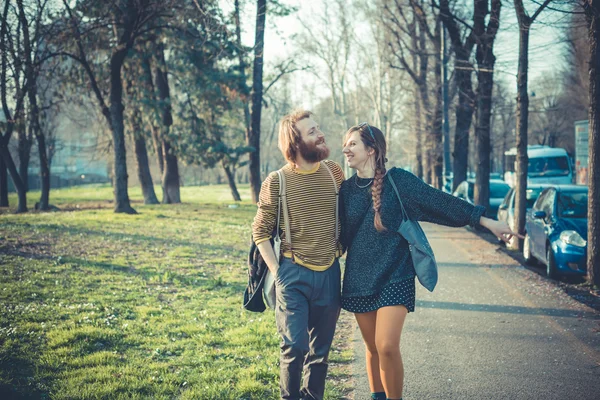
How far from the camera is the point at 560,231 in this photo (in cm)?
920

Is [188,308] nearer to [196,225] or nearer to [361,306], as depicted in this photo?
[361,306]

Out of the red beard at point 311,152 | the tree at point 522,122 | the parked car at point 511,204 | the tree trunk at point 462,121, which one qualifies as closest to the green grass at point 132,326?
the red beard at point 311,152

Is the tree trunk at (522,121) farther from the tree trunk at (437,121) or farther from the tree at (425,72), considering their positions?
the tree at (425,72)

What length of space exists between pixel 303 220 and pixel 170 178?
23164 mm

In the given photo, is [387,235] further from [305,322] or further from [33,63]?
[33,63]

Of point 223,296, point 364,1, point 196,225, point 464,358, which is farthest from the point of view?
point 364,1

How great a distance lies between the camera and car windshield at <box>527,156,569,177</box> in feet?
90.8

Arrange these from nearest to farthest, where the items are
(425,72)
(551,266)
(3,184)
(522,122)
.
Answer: (551,266)
(522,122)
(425,72)
(3,184)

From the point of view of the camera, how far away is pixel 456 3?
1695cm

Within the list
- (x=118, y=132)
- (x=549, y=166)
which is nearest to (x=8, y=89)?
(x=118, y=132)

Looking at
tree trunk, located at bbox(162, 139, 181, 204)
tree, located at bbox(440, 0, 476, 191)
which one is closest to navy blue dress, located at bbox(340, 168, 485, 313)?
tree, located at bbox(440, 0, 476, 191)

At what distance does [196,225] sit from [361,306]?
13740 millimetres

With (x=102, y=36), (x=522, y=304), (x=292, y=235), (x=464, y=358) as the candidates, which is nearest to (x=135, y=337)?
(x=292, y=235)

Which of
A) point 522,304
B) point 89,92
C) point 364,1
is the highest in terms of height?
point 364,1
